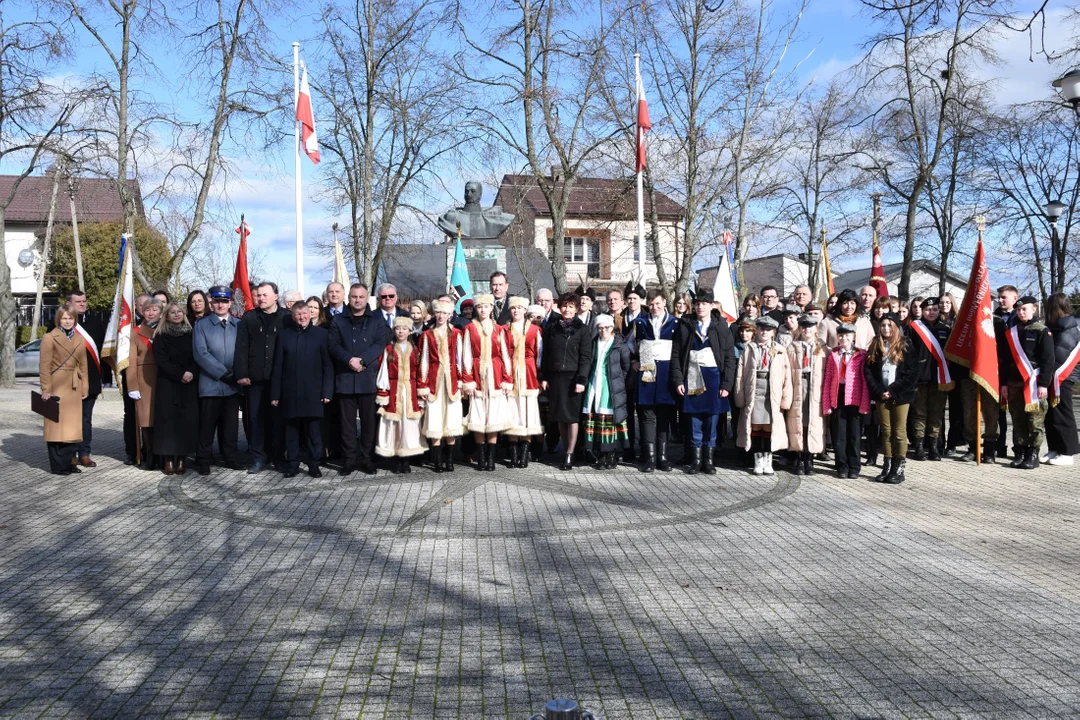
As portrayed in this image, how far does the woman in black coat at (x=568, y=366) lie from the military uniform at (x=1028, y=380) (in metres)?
4.83

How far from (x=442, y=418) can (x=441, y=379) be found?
43cm

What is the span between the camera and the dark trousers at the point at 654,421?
996 cm

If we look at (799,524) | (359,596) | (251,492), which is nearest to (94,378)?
(251,492)

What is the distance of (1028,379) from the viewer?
32.3ft

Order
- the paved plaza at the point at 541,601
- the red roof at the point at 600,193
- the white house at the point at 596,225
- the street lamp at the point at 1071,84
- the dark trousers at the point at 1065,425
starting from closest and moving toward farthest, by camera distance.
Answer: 1. the paved plaza at the point at 541,601
2. the dark trousers at the point at 1065,425
3. the street lamp at the point at 1071,84
4. the red roof at the point at 600,193
5. the white house at the point at 596,225

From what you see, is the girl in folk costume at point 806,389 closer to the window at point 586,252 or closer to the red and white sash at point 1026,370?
the red and white sash at point 1026,370

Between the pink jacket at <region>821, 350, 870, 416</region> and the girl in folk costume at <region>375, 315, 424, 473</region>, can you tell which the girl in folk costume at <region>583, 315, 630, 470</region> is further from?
the pink jacket at <region>821, 350, 870, 416</region>

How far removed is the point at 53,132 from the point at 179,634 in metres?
19.5

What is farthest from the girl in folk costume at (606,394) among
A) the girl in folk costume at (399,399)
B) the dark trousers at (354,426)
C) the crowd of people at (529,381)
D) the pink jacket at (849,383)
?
the dark trousers at (354,426)

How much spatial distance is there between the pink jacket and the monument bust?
7094 millimetres

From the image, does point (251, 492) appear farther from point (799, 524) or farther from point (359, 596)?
point (799, 524)

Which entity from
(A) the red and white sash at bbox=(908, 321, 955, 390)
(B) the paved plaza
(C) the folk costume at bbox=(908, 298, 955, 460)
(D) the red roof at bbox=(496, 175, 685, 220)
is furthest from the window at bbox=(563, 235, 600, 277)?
(B) the paved plaza

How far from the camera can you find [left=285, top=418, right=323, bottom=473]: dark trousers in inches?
378

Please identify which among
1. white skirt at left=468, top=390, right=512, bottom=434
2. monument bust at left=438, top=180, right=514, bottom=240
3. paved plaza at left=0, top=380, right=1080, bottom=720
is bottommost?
paved plaza at left=0, top=380, right=1080, bottom=720
